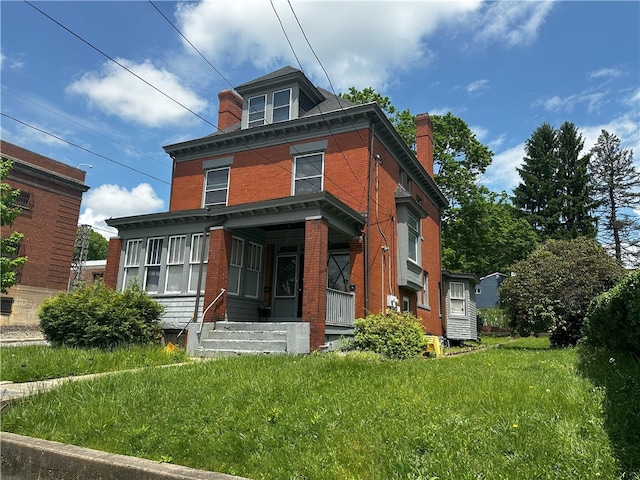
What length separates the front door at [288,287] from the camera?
15617mm

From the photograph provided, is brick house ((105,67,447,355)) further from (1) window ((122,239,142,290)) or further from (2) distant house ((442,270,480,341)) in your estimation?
(2) distant house ((442,270,480,341))

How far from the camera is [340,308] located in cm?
1336

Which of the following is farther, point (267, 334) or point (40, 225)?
point (40, 225)

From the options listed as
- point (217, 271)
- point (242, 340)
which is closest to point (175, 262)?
point (217, 271)

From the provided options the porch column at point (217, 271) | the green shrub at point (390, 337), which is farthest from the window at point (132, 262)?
the green shrub at point (390, 337)

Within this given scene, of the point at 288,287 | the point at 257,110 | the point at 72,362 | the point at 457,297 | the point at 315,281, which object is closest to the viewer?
the point at 72,362

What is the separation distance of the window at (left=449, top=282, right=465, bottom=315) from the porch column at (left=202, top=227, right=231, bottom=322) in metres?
13.7

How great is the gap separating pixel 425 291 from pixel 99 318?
13.4 metres

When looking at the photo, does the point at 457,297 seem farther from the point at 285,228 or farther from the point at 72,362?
the point at 72,362

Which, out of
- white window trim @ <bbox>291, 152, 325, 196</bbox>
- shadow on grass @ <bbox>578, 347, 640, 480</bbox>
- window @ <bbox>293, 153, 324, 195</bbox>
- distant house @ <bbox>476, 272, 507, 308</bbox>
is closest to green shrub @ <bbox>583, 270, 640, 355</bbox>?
shadow on grass @ <bbox>578, 347, 640, 480</bbox>

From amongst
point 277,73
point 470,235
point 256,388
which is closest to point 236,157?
point 277,73

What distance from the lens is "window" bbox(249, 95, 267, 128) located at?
18.3 m

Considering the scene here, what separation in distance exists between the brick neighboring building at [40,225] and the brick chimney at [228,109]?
538 inches

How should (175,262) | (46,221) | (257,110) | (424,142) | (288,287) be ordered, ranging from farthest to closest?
(46,221)
(424,142)
(257,110)
(288,287)
(175,262)
